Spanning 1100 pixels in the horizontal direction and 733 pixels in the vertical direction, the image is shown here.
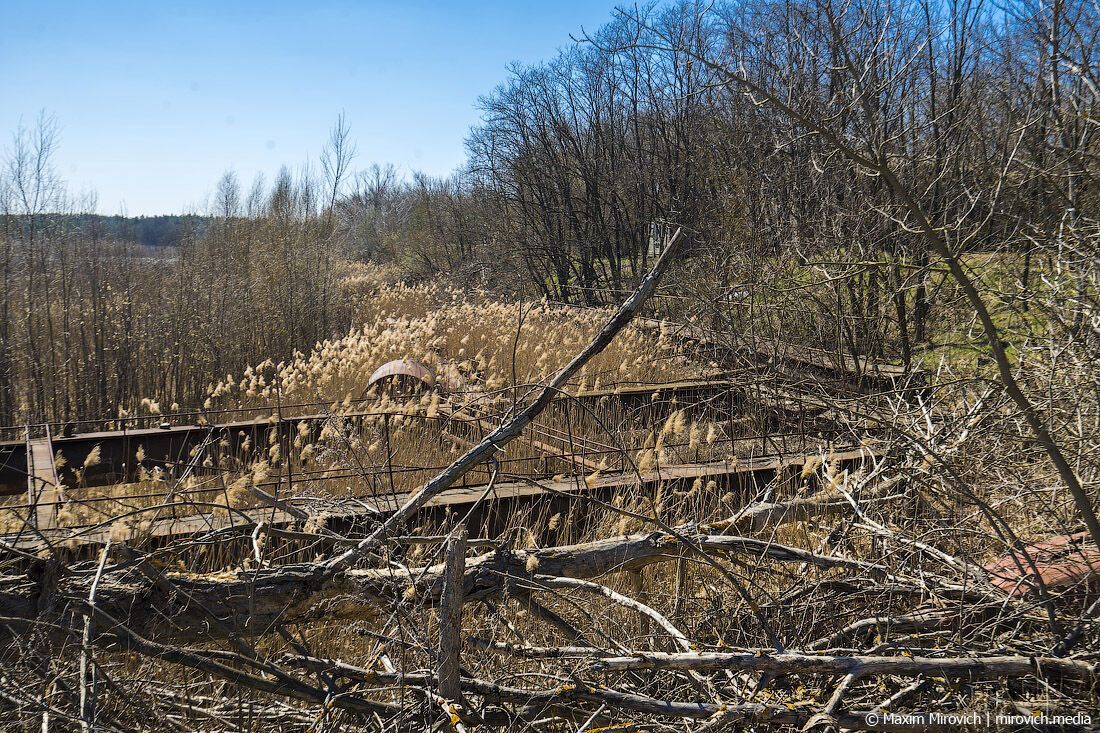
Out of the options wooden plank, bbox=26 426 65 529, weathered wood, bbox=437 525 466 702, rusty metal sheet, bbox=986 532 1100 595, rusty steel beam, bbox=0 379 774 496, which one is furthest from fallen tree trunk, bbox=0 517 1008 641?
rusty steel beam, bbox=0 379 774 496

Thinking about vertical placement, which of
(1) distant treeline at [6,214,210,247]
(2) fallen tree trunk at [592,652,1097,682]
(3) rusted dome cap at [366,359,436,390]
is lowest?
(2) fallen tree trunk at [592,652,1097,682]

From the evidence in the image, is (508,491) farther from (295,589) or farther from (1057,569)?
(1057,569)

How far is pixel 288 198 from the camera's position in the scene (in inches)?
537

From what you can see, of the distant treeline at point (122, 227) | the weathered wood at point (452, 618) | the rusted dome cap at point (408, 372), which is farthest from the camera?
the distant treeline at point (122, 227)

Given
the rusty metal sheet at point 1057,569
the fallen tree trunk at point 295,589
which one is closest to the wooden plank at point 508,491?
the fallen tree trunk at point 295,589

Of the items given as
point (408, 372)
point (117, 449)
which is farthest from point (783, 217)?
point (117, 449)

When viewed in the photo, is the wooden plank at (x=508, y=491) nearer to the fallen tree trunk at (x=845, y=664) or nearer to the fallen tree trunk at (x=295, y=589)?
the fallen tree trunk at (x=295, y=589)

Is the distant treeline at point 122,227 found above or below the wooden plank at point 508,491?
above

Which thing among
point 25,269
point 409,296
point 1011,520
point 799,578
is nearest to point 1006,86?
point 1011,520

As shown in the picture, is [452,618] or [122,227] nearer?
[452,618]

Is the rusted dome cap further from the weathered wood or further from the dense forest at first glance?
the weathered wood

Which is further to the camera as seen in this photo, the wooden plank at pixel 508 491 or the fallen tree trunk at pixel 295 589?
the wooden plank at pixel 508 491

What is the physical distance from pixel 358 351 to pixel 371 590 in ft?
14.9

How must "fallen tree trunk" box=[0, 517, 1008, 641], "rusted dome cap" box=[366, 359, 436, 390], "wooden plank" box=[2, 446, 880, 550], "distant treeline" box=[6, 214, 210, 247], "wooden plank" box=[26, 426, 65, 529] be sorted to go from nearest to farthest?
"fallen tree trunk" box=[0, 517, 1008, 641]
"wooden plank" box=[2, 446, 880, 550]
"wooden plank" box=[26, 426, 65, 529]
"rusted dome cap" box=[366, 359, 436, 390]
"distant treeline" box=[6, 214, 210, 247]
